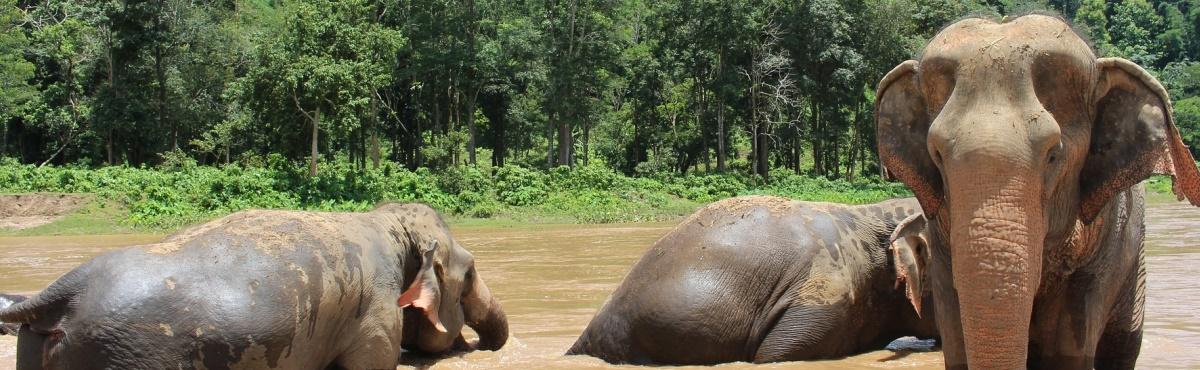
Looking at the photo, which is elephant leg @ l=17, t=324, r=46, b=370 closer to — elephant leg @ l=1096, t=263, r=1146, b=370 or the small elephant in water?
the small elephant in water

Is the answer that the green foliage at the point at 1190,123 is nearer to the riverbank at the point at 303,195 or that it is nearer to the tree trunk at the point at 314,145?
the riverbank at the point at 303,195

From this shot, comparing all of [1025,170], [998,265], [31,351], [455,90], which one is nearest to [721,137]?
[455,90]

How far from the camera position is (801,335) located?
716cm

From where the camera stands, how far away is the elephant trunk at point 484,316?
7.88 meters

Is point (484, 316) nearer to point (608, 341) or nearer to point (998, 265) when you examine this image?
point (608, 341)

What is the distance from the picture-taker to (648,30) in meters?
49.1

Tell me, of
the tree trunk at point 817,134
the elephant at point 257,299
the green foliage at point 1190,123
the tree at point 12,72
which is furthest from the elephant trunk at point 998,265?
the green foliage at point 1190,123

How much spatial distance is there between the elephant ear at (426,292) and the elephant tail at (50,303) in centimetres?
200

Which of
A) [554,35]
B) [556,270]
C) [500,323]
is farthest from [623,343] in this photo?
[554,35]

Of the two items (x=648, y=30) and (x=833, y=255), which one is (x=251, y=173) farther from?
(x=833, y=255)

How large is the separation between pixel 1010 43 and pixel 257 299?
369cm

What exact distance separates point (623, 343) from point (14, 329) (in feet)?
17.1

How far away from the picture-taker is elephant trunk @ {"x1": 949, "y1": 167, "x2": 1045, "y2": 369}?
3.74 metres

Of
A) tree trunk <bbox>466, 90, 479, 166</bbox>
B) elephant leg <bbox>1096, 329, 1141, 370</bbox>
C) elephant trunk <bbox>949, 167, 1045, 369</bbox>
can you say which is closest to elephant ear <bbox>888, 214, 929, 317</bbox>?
elephant leg <bbox>1096, 329, 1141, 370</bbox>
